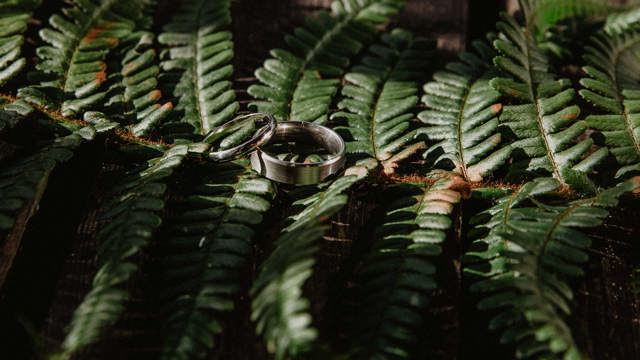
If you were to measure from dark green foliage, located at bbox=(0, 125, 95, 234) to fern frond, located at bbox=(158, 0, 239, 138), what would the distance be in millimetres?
301

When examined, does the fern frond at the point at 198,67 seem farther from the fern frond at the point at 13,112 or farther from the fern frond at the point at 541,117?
the fern frond at the point at 541,117

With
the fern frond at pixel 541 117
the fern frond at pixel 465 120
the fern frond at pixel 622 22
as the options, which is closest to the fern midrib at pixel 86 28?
the fern frond at pixel 465 120

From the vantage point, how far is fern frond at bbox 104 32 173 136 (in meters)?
1.85

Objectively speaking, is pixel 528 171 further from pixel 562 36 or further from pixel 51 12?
pixel 51 12

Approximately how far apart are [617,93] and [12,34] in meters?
1.79

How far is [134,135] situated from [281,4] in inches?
36.7

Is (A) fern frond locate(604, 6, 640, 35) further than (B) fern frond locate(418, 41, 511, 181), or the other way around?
(A) fern frond locate(604, 6, 640, 35)

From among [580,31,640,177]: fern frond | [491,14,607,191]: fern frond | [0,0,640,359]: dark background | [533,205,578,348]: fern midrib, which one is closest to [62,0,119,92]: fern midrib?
[0,0,640,359]: dark background

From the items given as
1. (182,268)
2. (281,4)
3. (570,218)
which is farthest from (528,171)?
(281,4)

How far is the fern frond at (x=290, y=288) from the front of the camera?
116 centimetres

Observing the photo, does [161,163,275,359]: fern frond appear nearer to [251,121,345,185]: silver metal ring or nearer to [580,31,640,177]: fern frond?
[251,121,345,185]: silver metal ring

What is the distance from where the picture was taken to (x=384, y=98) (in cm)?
196

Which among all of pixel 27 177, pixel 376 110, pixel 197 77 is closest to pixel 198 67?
pixel 197 77

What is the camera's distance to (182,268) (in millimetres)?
1421
